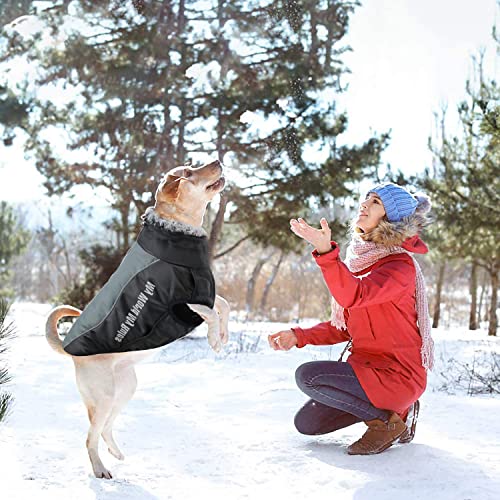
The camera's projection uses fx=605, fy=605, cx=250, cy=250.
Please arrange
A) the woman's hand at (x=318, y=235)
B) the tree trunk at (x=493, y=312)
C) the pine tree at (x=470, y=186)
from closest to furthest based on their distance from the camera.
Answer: the woman's hand at (x=318, y=235), the pine tree at (x=470, y=186), the tree trunk at (x=493, y=312)

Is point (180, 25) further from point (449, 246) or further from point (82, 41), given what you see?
point (449, 246)

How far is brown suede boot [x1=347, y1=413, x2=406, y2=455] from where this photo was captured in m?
2.90

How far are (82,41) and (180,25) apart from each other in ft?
5.48

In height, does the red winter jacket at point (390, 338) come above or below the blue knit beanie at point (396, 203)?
below

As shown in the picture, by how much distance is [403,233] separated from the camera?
2.98m

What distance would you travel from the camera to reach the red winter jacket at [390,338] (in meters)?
2.91

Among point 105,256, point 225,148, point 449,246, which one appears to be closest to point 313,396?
point 225,148

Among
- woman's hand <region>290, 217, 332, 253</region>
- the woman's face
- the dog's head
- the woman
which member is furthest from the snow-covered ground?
the dog's head

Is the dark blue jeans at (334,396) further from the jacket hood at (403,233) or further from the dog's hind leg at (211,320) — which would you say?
the jacket hood at (403,233)

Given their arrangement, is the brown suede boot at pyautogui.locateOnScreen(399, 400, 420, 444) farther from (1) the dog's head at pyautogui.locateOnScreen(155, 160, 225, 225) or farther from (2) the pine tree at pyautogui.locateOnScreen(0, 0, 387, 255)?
(2) the pine tree at pyautogui.locateOnScreen(0, 0, 387, 255)

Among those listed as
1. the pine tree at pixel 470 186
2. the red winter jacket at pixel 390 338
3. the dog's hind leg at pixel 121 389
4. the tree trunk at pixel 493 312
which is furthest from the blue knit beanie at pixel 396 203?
the tree trunk at pixel 493 312

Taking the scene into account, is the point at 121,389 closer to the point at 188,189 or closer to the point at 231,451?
the point at 231,451

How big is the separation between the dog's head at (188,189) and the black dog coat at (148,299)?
183mm

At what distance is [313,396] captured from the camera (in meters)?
3.10
